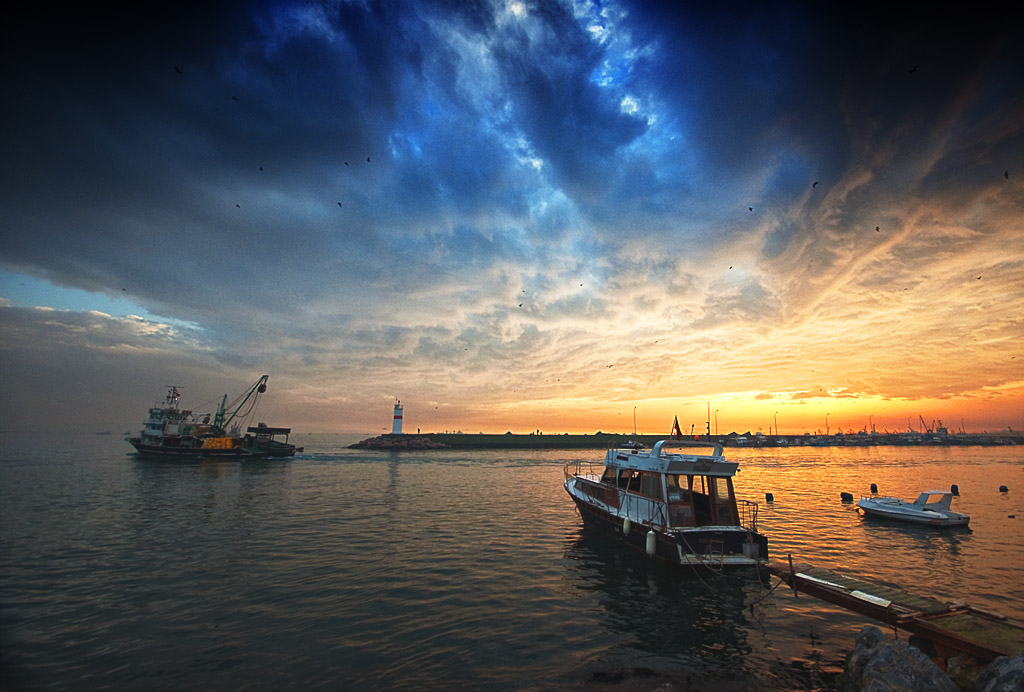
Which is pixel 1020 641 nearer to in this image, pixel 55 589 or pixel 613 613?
pixel 613 613

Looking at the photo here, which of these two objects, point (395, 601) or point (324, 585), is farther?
point (324, 585)

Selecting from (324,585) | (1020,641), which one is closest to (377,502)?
(324,585)

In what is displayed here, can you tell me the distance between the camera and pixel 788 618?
44.5 feet

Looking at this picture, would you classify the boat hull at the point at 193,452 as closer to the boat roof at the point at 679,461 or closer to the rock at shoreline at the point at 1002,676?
the boat roof at the point at 679,461

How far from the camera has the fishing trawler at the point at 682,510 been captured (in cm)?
1579

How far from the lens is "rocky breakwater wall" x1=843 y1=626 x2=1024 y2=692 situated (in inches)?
293

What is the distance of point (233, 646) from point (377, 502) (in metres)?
24.1

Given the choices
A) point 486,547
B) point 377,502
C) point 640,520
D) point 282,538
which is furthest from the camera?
point 377,502

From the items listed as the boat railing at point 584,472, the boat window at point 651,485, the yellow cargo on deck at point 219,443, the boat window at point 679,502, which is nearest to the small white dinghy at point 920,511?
the boat railing at point 584,472

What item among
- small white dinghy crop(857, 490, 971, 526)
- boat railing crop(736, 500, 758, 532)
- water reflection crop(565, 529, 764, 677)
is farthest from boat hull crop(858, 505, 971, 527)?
water reflection crop(565, 529, 764, 677)

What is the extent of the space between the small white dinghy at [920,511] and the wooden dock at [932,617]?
22.4 m

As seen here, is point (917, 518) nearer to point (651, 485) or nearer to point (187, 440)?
point (651, 485)

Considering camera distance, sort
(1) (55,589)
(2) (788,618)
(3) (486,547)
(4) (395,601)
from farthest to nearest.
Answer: (3) (486,547), (1) (55,589), (4) (395,601), (2) (788,618)

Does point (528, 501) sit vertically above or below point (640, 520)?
below
